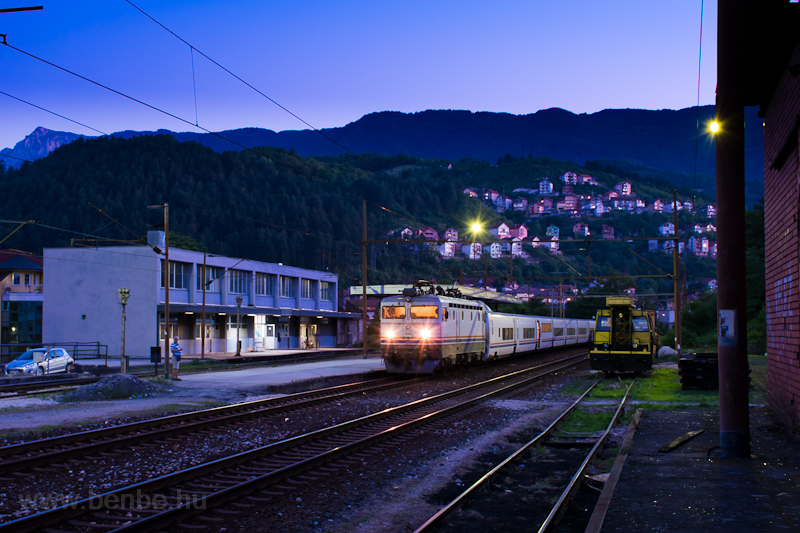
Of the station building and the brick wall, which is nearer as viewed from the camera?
the brick wall

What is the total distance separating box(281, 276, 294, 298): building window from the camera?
2589 inches

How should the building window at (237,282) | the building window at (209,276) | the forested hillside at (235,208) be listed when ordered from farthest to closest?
the forested hillside at (235,208), the building window at (237,282), the building window at (209,276)

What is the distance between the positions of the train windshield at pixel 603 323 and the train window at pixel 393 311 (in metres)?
7.99

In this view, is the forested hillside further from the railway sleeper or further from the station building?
the railway sleeper

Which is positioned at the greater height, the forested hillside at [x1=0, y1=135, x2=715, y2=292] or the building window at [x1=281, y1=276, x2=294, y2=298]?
the forested hillside at [x1=0, y1=135, x2=715, y2=292]

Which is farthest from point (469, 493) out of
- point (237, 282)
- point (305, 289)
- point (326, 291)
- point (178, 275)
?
point (326, 291)

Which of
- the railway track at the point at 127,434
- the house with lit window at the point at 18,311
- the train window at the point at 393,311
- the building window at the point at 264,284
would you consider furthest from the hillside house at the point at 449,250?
the railway track at the point at 127,434

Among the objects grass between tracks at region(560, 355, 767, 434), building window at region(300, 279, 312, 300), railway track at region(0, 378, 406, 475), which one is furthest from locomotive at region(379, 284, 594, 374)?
building window at region(300, 279, 312, 300)

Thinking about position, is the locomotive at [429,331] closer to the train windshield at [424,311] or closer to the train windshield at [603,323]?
the train windshield at [424,311]

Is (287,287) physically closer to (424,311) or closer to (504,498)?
(424,311)

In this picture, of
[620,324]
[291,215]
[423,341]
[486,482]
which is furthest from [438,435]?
[291,215]

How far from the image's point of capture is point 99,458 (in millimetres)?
10883

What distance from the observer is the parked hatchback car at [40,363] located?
29.9 m

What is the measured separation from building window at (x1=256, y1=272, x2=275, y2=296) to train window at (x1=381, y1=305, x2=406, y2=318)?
34.6 meters
